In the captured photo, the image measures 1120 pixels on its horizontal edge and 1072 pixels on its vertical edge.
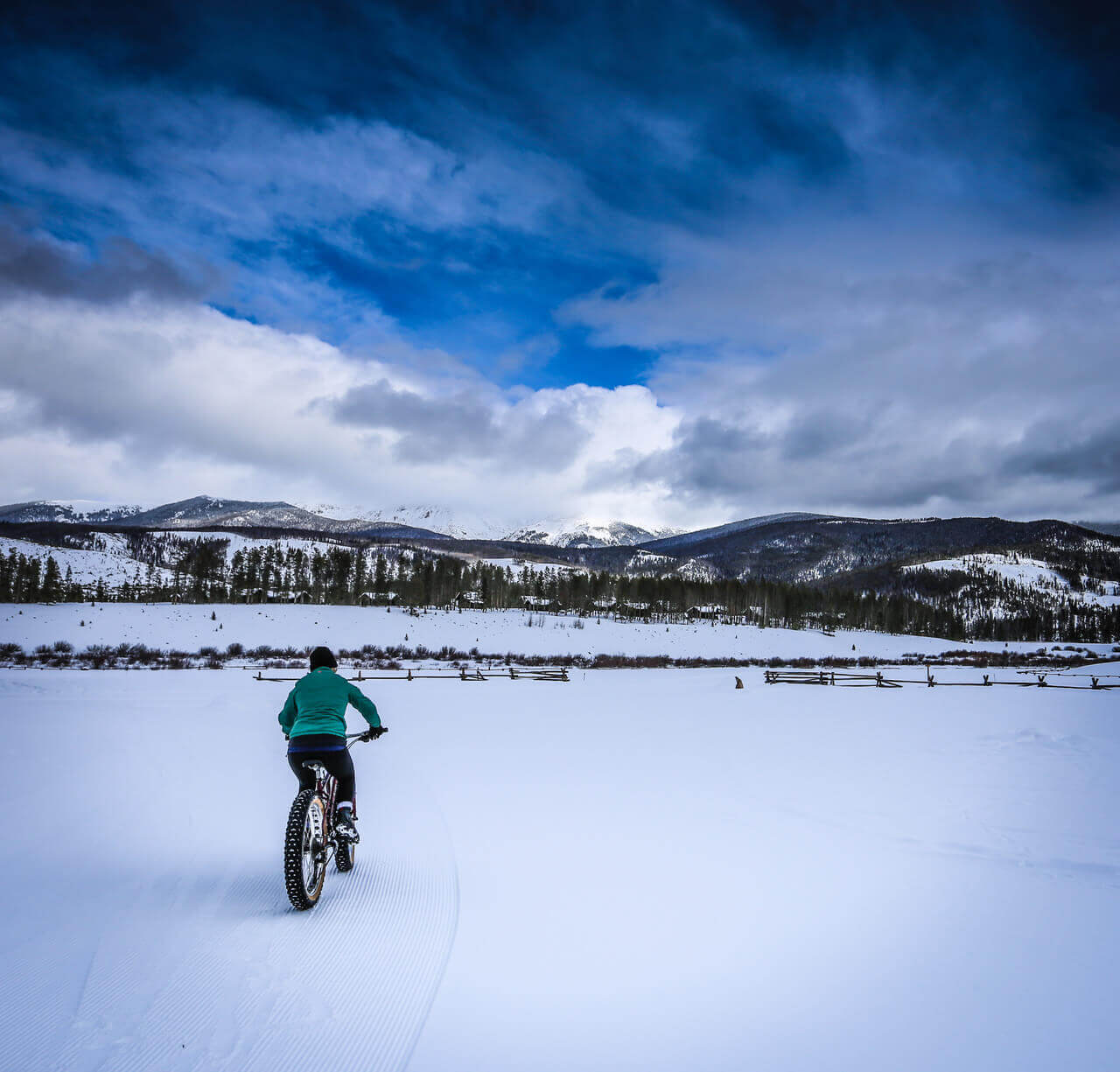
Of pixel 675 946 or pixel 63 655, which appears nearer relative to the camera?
pixel 675 946

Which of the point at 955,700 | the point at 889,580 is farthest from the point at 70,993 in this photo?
the point at 889,580

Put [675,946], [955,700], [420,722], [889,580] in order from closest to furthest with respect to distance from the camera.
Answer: [675,946], [420,722], [955,700], [889,580]

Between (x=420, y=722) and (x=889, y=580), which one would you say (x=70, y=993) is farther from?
(x=889, y=580)

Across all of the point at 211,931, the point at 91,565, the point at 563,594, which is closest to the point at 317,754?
the point at 211,931

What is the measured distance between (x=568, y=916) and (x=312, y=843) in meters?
2.16

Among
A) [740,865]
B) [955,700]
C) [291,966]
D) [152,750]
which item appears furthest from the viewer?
[955,700]

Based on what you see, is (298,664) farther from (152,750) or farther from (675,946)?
(675,946)

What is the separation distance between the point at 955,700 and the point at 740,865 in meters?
21.9

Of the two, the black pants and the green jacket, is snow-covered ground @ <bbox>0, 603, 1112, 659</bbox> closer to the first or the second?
the green jacket

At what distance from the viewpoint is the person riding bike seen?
5395mm

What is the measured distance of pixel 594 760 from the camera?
11.6 metres

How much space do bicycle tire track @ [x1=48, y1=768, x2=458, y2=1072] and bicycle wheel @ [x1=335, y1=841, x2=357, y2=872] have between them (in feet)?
0.31

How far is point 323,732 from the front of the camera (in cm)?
543

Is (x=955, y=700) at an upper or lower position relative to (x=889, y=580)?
lower
